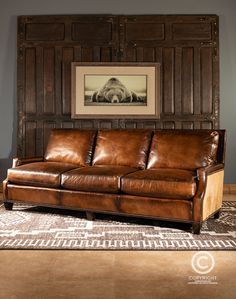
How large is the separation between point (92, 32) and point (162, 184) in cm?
276

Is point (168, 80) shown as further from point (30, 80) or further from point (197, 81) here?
point (30, 80)

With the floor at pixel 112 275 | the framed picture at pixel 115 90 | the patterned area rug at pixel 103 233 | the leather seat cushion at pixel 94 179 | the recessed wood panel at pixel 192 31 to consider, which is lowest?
the patterned area rug at pixel 103 233

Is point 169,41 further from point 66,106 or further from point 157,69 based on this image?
point 66,106

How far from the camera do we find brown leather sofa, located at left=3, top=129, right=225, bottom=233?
329cm

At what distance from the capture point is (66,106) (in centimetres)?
528

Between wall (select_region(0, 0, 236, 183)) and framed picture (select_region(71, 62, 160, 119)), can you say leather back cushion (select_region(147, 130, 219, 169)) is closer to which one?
framed picture (select_region(71, 62, 160, 119))

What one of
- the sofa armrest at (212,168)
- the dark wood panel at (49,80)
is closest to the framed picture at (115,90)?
the dark wood panel at (49,80)

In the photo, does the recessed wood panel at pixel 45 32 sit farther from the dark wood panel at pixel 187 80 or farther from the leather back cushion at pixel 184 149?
the leather back cushion at pixel 184 149

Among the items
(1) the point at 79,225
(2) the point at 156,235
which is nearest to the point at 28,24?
(1) the point at 79,225

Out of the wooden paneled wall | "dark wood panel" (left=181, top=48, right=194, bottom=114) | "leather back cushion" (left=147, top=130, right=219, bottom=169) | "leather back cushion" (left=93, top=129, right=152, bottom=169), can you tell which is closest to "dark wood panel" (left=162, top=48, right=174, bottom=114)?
the wooden paneled wall

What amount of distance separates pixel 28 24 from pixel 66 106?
1206 millimetres

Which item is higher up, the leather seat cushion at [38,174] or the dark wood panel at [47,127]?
the dark wood panel at [47,127]

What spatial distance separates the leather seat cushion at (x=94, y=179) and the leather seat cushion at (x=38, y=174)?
0.09 m

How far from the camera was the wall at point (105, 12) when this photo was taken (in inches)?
206
